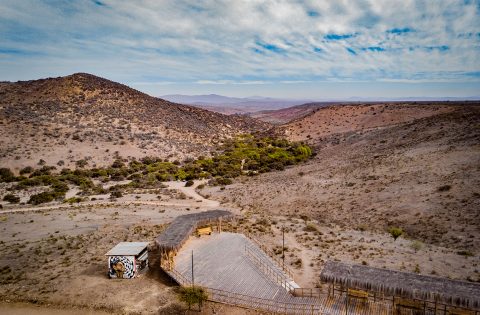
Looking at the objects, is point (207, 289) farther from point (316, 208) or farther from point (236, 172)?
point (236, 172)

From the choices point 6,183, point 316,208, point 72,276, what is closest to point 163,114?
point 6,183

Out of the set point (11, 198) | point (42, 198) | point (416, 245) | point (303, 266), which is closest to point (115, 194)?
point (42, 198)

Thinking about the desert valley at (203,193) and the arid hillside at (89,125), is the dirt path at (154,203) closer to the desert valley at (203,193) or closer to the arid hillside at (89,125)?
the desert valley at (203,193)

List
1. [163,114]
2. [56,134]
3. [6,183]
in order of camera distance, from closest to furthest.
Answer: [6,183]
[56,134]
[163,114]

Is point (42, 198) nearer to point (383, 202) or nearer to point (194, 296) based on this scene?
point (194, 296)

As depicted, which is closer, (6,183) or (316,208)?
(316,208)

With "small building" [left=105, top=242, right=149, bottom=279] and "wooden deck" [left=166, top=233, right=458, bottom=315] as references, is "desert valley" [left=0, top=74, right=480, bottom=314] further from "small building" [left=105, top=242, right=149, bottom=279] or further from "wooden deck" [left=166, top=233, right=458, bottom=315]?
"wooden deck" [left=166, top=233, right=458, bottom=315]

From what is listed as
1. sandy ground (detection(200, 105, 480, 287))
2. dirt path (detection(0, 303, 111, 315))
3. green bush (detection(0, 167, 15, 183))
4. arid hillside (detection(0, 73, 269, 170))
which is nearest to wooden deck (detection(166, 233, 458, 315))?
sandy ground (detection(200, 105, 480, 287))

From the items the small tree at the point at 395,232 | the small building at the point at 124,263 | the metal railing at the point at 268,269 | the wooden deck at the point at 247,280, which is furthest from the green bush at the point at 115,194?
the small tree at the point at 395,232
